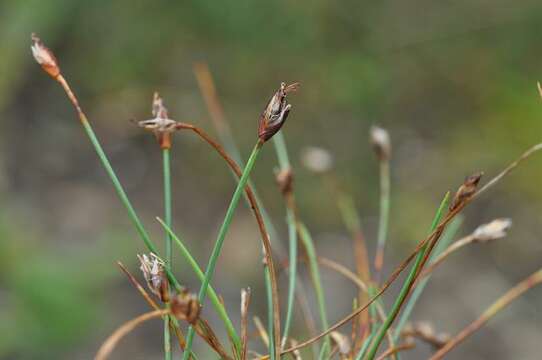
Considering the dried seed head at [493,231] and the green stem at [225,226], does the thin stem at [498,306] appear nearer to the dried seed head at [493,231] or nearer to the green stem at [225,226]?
the dried seed head at [493,231]

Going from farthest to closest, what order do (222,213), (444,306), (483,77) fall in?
(483,77) < (222,213) < (444,306)

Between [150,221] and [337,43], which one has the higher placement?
[337,43]

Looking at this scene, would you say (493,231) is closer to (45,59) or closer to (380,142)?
(380,142)

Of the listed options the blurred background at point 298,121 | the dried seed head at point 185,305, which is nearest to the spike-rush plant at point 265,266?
the dried seed head at point 185,305

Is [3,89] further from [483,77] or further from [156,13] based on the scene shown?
[483,77]

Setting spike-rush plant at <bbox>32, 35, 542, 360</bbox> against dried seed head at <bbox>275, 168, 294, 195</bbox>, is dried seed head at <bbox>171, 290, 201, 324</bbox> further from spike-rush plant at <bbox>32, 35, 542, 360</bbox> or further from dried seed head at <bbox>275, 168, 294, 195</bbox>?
dried seed head at <bbox>275, 168, 294, 195</bbox>

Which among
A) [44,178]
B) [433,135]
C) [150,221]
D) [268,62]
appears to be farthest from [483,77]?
[44,178]
